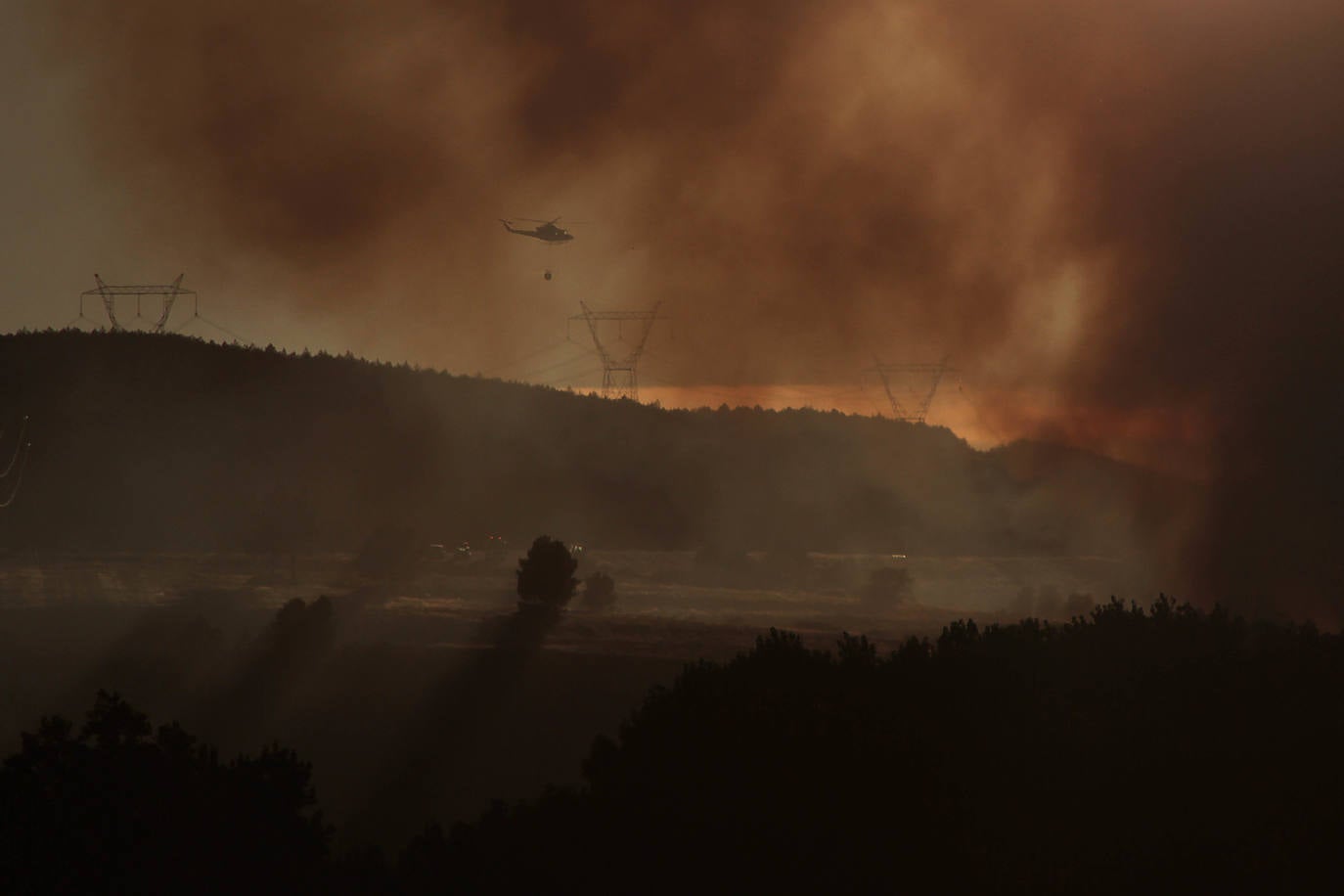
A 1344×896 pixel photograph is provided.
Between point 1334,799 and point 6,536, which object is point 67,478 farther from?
point 1334,799

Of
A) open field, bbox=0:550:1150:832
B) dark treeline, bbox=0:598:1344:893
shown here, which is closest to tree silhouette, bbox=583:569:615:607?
open field, bbox=0:550:1150:832

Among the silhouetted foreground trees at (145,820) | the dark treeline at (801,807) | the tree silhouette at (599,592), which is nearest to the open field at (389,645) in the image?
the tree silhouette at (599,592)

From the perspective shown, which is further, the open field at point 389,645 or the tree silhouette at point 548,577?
the tree silhouette at point 548,577

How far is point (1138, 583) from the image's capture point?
15062 cm

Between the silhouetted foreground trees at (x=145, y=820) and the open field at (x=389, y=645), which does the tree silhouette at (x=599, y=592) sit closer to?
the open field at (x=389, y=645)

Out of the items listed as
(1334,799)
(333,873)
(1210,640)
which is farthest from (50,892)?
(1210,640)

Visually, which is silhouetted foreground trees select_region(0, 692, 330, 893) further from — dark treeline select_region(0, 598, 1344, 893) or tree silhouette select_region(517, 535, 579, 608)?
tree silhouette select_region(517, 535, 579, 608)

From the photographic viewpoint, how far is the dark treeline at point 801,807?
47125 mm

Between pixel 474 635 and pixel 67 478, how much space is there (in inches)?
3786

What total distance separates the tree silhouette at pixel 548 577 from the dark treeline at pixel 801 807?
7066cm

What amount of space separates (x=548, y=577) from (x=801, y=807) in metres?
88.2

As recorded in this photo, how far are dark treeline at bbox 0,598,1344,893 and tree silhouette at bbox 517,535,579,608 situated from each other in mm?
70664

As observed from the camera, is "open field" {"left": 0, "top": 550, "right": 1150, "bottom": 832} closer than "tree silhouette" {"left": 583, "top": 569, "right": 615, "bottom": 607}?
Yes

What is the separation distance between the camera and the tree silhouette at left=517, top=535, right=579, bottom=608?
138 metres
